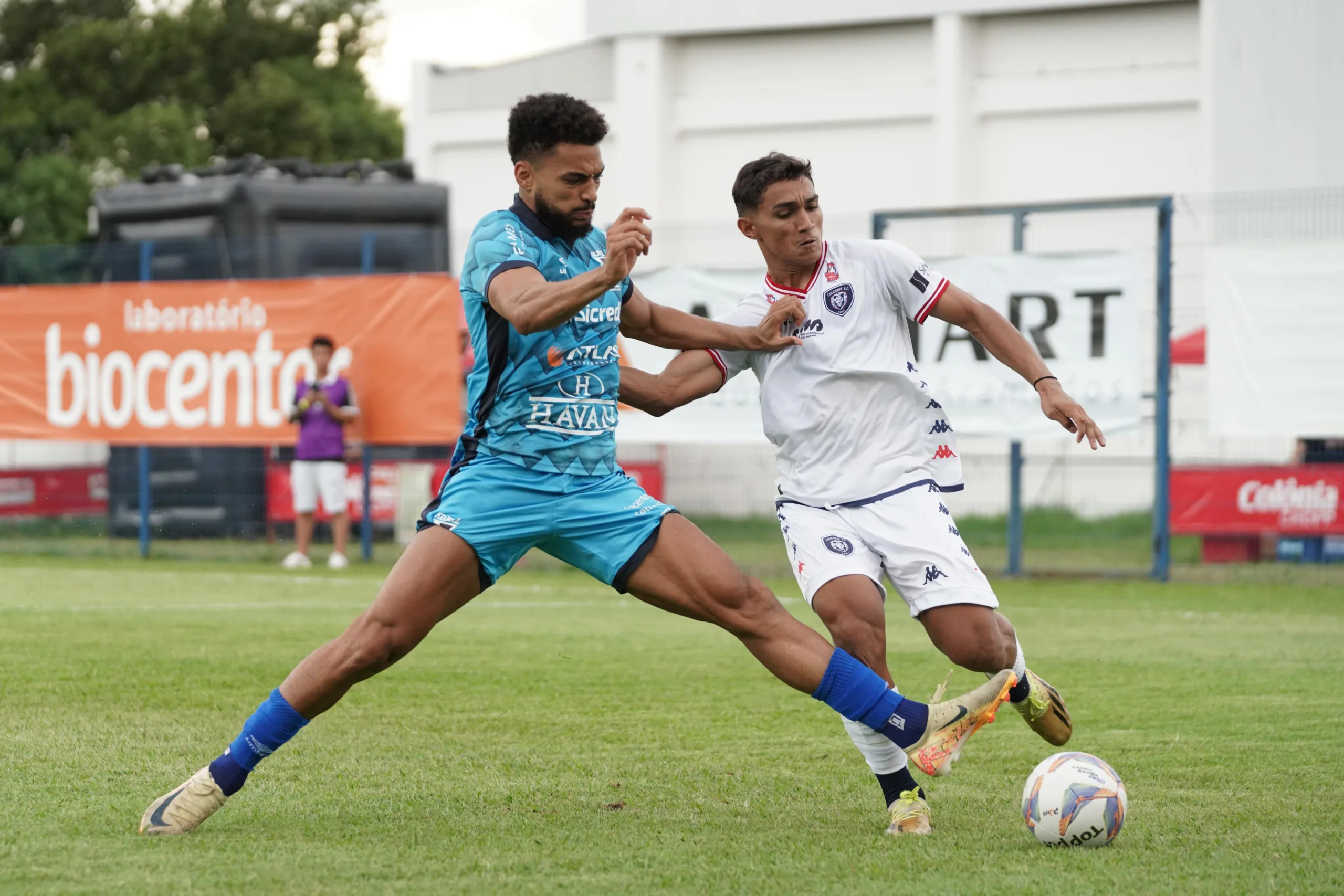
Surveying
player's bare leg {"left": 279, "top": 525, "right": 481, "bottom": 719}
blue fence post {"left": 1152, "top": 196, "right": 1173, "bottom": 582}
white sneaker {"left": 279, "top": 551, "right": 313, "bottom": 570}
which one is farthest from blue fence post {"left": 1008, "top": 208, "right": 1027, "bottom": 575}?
player's bare leg {"left": 279, "top": 525, "right": 481, "bottom": 719}

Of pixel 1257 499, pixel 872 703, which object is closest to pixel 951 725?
pixel 872 703

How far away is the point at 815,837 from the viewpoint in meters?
5.31

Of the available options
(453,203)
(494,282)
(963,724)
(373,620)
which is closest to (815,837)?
(963,724)

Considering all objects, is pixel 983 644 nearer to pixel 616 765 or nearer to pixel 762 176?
pixel 616 765

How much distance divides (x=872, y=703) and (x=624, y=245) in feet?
5.17

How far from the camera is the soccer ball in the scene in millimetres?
5133

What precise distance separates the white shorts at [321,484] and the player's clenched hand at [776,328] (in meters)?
10.4

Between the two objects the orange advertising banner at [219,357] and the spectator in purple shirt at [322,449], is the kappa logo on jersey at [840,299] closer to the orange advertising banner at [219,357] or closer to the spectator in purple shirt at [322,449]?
the orange advertising banner at [219,357]

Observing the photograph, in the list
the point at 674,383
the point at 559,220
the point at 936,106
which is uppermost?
the point at 936,106

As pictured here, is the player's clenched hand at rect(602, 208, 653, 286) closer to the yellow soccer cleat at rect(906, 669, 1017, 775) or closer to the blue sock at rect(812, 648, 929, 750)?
the blue sock at rect(812, 648, 929, 750)

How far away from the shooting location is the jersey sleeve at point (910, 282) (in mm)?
6062

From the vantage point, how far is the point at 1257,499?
14.7 m

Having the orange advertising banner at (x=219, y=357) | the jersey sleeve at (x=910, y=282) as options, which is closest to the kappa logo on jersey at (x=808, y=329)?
the jersey sleeve at (x=910, y=282)

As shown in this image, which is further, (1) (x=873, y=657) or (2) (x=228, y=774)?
(1) (x=873, y=657)
